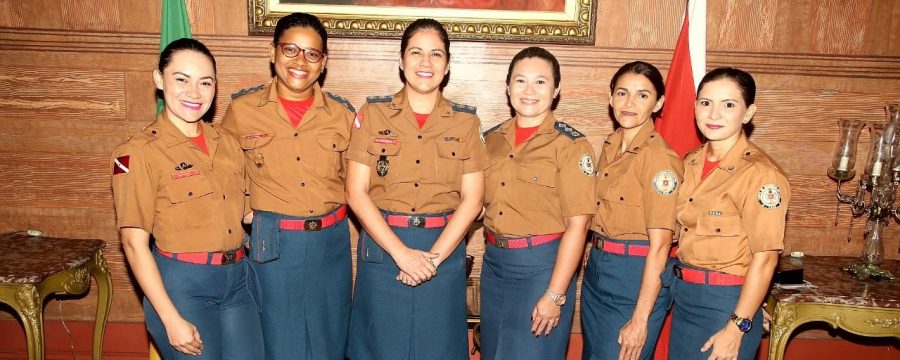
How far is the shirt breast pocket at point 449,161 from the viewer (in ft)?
8.23

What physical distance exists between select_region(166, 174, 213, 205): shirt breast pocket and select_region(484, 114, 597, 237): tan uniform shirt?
112 centimetres

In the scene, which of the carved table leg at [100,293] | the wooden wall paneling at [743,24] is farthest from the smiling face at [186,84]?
the wooden wall paneling at [743,24]

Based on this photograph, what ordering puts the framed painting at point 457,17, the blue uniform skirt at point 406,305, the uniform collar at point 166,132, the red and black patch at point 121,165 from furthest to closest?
the framed painting at point 457,17 → the blue uniform skirt at point 406,305 → the uniform collar at point 166,132 → the red and black patch at point 121,165

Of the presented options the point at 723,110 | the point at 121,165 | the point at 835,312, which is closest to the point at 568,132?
the point at 723,110

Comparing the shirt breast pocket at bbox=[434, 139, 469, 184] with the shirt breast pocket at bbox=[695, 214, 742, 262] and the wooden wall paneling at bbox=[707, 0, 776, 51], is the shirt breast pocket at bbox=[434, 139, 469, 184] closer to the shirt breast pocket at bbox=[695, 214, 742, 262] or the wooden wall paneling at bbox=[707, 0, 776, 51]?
the shirt breast pocket at bbox=[695, 214, 742, 262]

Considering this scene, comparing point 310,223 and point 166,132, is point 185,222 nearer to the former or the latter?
point 166,132

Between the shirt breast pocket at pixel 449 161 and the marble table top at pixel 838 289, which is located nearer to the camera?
the shirt breast pocket at pixel 449 161

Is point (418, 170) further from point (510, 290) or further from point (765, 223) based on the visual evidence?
point (765, 223)

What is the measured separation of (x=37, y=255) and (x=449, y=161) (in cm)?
210

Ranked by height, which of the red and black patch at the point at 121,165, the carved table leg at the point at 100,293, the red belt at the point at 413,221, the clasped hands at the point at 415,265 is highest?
the red and black patch at the point at 121,165

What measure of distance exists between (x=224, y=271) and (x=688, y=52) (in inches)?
95.3

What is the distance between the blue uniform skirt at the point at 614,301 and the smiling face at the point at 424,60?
0.97 metres

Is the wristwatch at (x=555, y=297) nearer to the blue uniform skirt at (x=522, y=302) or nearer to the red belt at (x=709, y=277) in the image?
the blue uniform skirt at (x=522, y=302)

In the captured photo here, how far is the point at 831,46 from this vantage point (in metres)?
3.37
